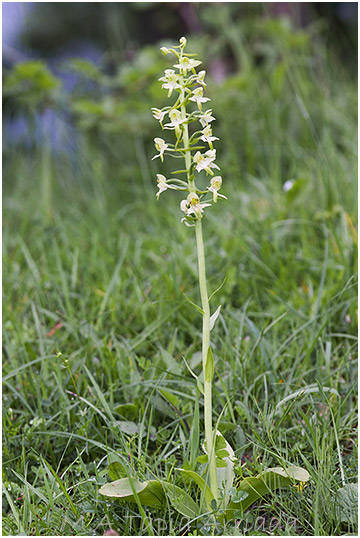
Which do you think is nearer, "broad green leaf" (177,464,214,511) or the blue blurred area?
"broad green leaf" (177,464,214,511)

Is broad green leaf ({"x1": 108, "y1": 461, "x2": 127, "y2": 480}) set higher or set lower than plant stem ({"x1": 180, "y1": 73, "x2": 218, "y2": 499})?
lower

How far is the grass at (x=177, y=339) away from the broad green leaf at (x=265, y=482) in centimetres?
3

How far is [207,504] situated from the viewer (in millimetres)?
1078

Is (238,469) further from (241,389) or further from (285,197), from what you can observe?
(285,197)

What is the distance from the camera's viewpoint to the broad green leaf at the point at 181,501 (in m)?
1.05

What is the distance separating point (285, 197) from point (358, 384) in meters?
1.24

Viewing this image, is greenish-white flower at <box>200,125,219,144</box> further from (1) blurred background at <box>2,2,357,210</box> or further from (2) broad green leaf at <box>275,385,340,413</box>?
(1) blurred background at <box>2,2,357,210</box>

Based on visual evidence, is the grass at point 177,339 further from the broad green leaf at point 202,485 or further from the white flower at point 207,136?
the white flower at point 207,136

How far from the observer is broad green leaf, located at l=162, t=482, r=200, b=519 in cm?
105

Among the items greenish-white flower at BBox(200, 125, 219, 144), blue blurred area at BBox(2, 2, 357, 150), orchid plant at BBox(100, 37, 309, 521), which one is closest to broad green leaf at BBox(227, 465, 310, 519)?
orchid plant at BBox(100, 37, 309, 521)

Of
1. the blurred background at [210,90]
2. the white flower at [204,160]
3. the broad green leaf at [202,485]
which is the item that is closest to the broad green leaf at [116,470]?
the broad green leaf at [202,485]

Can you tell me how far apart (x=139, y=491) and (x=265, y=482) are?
266 mm

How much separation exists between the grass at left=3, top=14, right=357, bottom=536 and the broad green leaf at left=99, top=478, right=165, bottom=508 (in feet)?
0.10

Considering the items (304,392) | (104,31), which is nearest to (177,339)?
(304,392)
